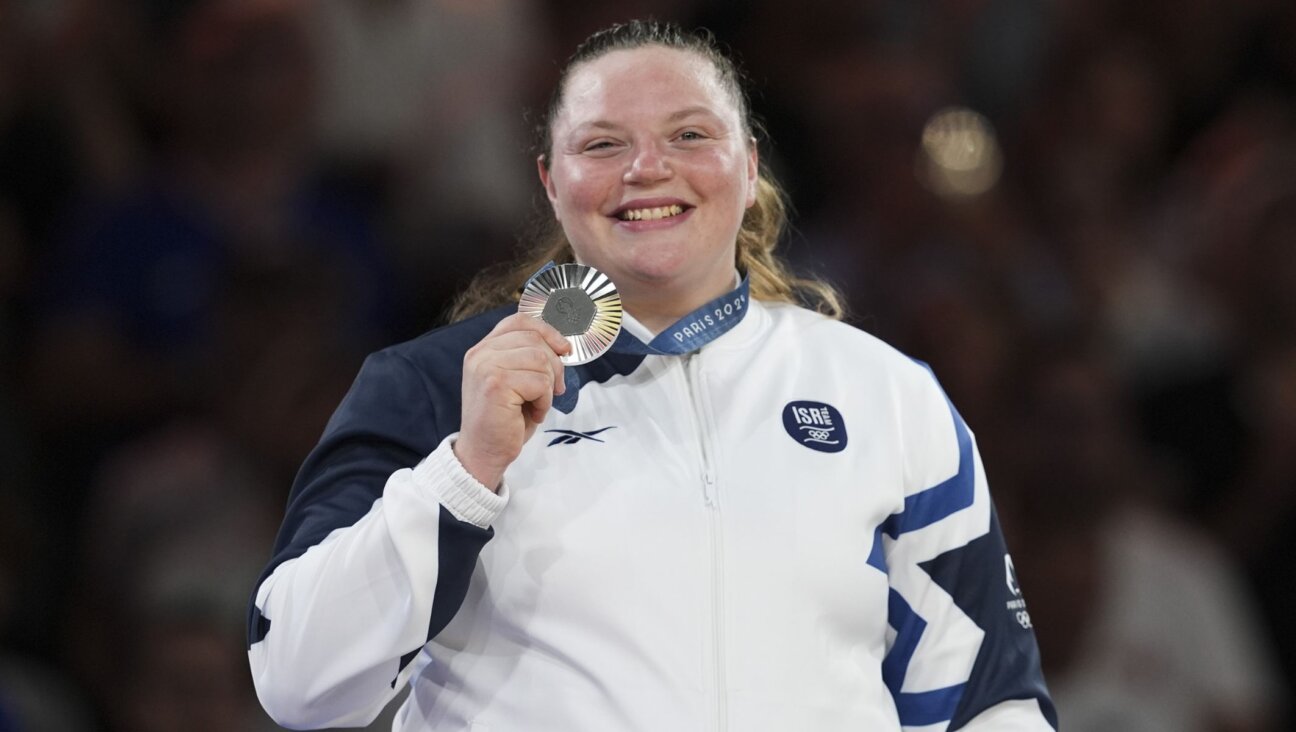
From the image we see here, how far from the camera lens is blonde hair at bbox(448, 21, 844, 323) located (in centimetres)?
244

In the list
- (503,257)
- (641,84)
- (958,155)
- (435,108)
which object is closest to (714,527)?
(641,84)

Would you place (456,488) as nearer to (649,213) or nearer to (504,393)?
(504,393)

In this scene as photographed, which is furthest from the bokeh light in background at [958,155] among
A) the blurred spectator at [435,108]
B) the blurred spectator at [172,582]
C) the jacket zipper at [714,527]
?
the jacket zipper at [714,527]

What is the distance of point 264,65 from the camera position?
4391 millimetres

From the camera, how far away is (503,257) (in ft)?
14.5

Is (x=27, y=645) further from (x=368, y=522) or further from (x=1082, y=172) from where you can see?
(x=1082, y=172)

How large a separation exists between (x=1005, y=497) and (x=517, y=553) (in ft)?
8.21

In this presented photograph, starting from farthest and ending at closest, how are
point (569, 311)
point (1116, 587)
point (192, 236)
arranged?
point (1116, 587) → point (192, 236) → point (569, 311)

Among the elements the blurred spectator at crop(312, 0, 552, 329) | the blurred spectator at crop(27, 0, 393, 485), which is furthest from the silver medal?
the blurred spectator at crop(312, 0, 552, 329)

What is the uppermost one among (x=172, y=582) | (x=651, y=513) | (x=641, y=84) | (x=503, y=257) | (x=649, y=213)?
(x=641, y=84)

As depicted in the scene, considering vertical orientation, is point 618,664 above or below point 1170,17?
below

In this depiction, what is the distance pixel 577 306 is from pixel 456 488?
0.87 feet

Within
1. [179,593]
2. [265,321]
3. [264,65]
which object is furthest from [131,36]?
[179,593]

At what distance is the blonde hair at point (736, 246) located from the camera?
244 centimetres
